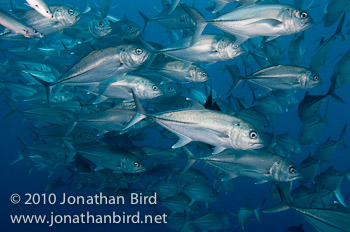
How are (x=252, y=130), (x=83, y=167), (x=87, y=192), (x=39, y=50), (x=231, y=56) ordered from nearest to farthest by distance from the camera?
(x=252, y=130) < (x=231, y=56) < (x=83, y=167) < (x=39, y=50) < (x=87, y=192)

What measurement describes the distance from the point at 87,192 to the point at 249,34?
17394mm

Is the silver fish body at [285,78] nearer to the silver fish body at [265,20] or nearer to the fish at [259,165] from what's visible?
the silver fish body at [265,20]

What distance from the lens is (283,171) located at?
10.6 ft

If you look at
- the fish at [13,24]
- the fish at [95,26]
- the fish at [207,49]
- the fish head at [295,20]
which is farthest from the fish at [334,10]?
the fish at [13,24]

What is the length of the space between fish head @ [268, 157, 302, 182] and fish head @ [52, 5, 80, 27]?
3.59 m

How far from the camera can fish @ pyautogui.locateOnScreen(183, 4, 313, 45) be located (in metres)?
2.84

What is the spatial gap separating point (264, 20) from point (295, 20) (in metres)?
0.34

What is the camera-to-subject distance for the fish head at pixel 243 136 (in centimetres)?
259

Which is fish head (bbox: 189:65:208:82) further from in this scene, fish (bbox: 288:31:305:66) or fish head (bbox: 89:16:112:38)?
fish head (bbox: 89:16:112:38)

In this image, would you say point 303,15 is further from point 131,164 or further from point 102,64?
point 131,164

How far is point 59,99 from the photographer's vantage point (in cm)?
576

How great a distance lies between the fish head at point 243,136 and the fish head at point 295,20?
1.26 m

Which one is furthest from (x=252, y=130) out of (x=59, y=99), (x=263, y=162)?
(x=59, y=99)

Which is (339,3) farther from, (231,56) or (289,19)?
(231,56)
